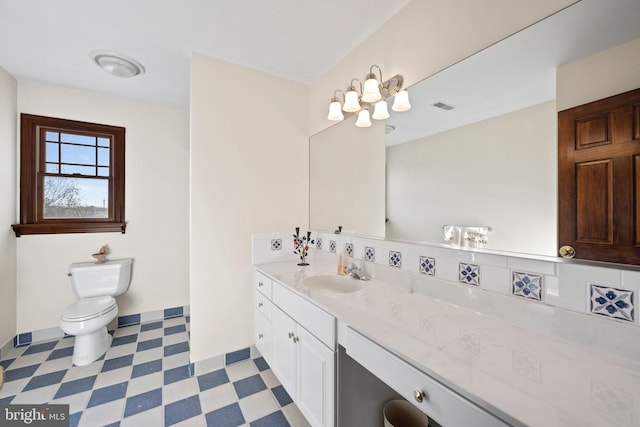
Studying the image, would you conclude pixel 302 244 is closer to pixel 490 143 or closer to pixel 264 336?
pixel 264 336

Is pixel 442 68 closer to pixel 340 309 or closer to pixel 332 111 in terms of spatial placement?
pixel 332 111

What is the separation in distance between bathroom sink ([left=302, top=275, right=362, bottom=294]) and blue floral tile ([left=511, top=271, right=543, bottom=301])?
0.77 meters

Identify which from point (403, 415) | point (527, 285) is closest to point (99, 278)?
point (403, 415)

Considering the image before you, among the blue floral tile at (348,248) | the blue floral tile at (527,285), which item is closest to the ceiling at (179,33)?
the blue floral tile at (348,248)

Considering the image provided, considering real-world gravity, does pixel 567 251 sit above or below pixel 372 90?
below

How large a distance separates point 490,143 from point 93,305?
303 cm

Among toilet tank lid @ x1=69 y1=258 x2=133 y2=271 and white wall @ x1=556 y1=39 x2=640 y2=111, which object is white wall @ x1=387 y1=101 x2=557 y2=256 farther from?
toilet tank lid @ x1=69 y1=258 x2=133 y2=271

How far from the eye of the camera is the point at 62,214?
234 cm

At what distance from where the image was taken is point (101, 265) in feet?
7.61

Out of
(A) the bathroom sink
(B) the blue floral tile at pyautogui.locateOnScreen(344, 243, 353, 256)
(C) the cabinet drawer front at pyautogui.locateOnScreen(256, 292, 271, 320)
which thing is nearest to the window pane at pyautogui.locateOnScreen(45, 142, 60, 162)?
(C) the cabinet drawer front at pyautogui.locateOnScreen(256, 292, 271, 320)

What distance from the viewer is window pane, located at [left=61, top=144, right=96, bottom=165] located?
2350 mm

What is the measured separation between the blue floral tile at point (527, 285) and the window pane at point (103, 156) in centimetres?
338

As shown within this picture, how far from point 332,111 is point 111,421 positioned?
91.7 inches

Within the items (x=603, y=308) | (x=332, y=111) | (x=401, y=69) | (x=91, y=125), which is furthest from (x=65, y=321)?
(x=603, y=308)
